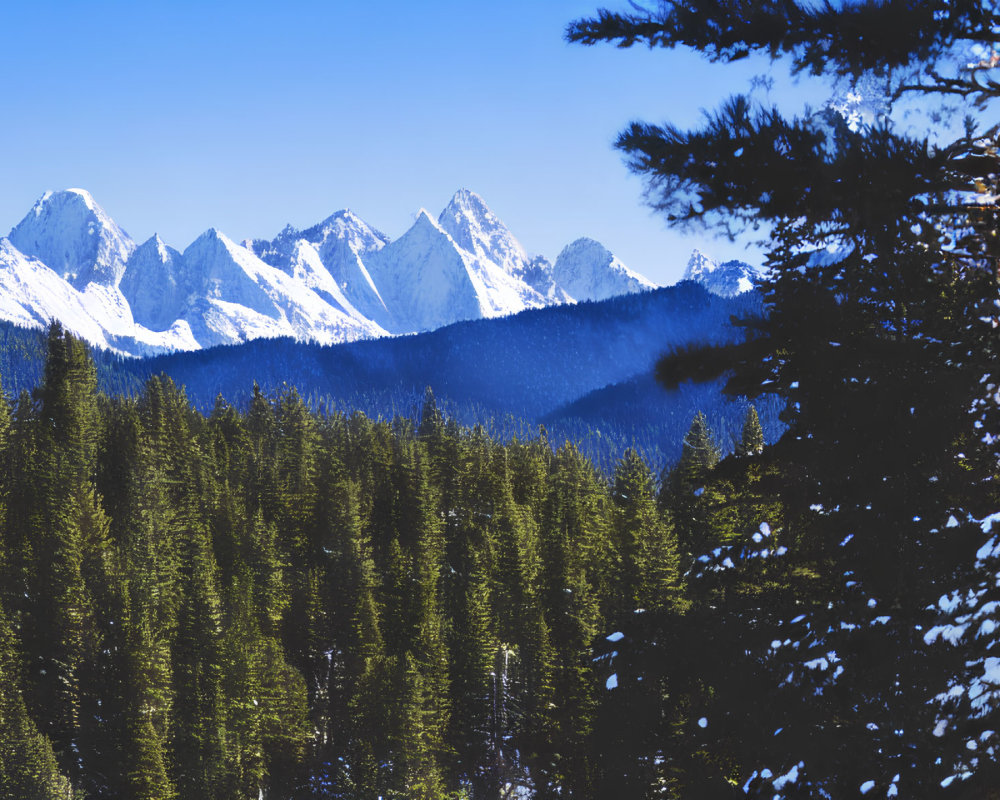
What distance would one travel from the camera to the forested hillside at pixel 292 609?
3456cm

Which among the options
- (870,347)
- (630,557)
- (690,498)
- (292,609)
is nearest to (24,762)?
(292,609)

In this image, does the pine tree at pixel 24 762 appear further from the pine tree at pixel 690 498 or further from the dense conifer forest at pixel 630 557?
the pine tree at pixel 690 498

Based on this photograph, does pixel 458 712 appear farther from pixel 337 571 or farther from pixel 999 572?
pixel 999 572

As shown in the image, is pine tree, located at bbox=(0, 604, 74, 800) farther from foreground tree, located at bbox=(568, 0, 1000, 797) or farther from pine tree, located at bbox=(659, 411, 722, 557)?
foreground tree, located at bbox=(568, 0, 1000, 797)

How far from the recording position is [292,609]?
46219 millimetres

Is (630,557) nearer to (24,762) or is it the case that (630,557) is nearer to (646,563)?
(646,563)

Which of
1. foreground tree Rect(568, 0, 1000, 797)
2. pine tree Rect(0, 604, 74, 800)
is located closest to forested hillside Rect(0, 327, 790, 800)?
pine tree Rect(0, 604, 74, 800)

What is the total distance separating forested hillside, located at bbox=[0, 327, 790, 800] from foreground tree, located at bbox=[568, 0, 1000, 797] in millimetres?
19464

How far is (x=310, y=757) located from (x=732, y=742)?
124 feet

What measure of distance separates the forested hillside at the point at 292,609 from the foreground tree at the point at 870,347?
19464mm

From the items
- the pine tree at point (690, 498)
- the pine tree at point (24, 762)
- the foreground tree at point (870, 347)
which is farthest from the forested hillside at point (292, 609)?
the foreground tree at point (870, 347)

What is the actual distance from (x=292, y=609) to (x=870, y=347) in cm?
4260

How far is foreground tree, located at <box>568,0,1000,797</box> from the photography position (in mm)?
6688

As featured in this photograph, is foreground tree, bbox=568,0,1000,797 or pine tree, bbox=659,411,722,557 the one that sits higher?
pine tree, bbox=659,411,722,557
